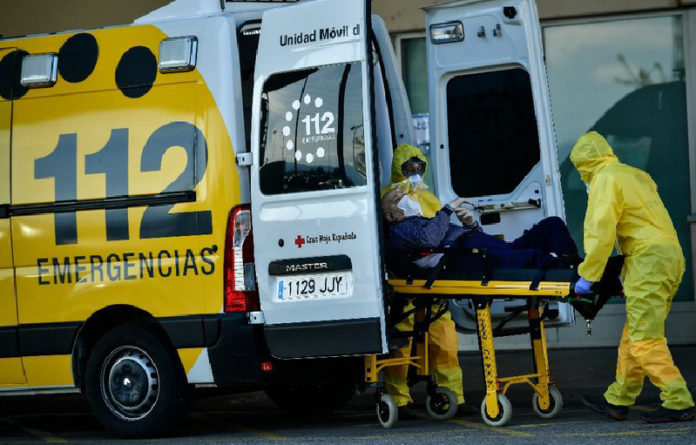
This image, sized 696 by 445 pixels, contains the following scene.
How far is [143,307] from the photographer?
8039mm

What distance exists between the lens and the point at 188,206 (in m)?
7.96

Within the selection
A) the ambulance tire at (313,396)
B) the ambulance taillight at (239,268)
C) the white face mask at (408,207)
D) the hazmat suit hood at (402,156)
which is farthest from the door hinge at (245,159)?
the ambulance tire at (313,396)

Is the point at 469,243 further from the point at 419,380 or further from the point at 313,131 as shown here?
the point at 313,131

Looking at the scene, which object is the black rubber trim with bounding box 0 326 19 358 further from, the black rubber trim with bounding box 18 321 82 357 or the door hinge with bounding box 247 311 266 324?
the door hinge with bounding box 247 311 266 324

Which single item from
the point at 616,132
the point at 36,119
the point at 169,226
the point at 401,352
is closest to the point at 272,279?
the point at 169,226

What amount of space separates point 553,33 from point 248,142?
5882 mm

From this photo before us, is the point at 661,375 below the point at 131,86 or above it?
below

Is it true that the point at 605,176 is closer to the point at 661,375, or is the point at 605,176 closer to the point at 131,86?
the point at 661,375

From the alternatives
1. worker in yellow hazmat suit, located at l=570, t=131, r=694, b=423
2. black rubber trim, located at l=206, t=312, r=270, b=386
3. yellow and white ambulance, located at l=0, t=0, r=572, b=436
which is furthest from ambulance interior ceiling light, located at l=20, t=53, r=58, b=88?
worker in yellow hazmat suit, located at l=570, t=131, r=694, b=423

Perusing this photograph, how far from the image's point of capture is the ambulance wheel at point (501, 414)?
803 cm

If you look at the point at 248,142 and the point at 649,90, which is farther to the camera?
the point at 649,90

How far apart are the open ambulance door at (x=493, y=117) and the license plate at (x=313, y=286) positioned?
2231 millimetres

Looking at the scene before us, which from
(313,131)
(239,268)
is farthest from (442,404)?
(313,131)

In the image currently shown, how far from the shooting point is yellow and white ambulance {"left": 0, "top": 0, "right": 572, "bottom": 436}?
7711mm
